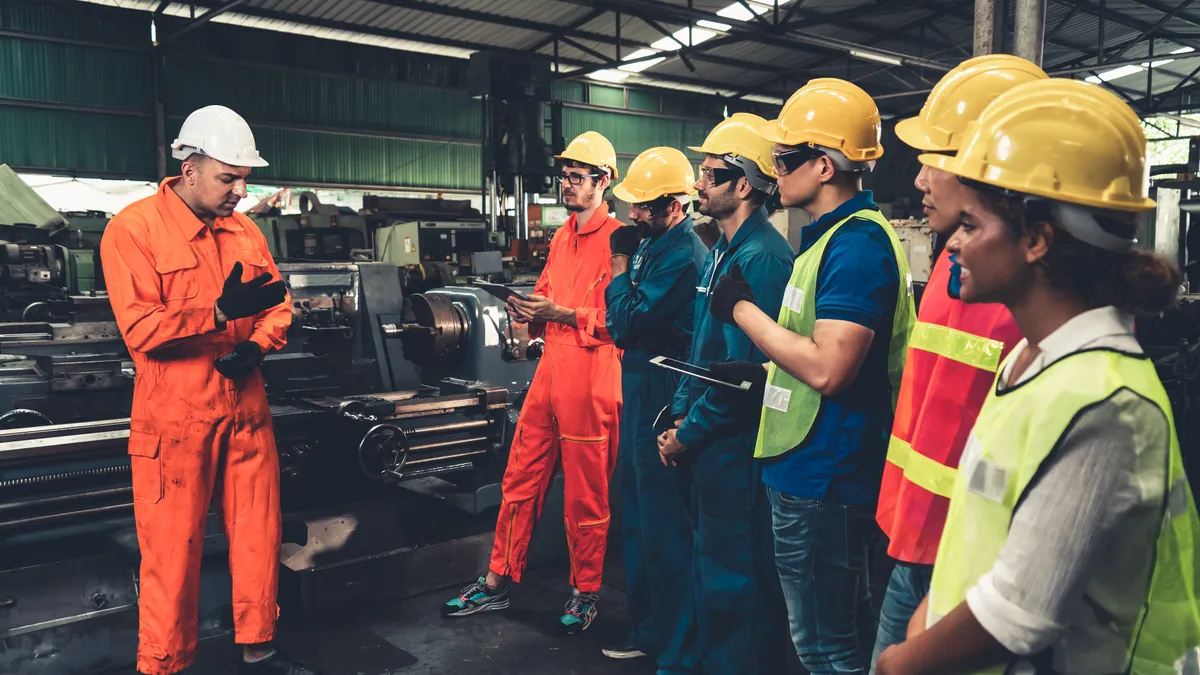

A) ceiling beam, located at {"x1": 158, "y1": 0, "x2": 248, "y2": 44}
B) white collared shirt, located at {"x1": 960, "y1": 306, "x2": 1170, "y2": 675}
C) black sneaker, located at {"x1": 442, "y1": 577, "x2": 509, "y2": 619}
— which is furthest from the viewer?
ceiling beam, located at {"x1": 158, "y1": 0, "x2": 248, "y2": 44}

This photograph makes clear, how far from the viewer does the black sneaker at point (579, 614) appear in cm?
285

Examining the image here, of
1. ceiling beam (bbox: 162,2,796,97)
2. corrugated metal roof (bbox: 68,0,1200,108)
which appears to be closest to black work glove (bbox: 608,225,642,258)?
ceiling beam (bbox: 162,2,796,97)

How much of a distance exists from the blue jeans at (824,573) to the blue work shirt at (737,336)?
351 mm

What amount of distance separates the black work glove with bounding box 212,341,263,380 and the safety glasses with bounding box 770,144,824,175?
136cm

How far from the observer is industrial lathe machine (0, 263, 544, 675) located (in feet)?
7.98

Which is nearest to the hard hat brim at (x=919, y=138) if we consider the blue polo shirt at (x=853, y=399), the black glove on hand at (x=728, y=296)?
the blue polo shirt at (x=853, y=399)

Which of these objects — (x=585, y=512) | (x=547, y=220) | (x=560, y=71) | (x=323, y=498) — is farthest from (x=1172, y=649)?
(x=560, y=71)

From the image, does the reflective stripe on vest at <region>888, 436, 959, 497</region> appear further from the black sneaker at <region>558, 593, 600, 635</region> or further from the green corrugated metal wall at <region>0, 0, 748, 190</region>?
the green corrugated metal wall at <region>0, 0, 748, 190</region>

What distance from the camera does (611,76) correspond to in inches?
534

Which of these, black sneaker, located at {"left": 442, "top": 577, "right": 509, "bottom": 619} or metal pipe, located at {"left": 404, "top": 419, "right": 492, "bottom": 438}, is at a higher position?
metal pipe, located at {"left": 404, "top": 419, "right": 492, "bottom": 438}

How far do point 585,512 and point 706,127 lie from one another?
42.9ft

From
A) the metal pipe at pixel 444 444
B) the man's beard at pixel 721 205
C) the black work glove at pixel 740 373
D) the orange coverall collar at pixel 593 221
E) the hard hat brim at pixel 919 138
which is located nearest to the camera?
the hard hat brim at pixel 919 138

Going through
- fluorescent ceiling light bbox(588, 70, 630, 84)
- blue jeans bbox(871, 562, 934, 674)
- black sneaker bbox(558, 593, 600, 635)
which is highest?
fluorescent ceiling light bbox(588, 70, 630, 84)

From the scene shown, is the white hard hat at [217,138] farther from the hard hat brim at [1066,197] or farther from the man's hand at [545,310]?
the hard hat brim at [1066,197]
